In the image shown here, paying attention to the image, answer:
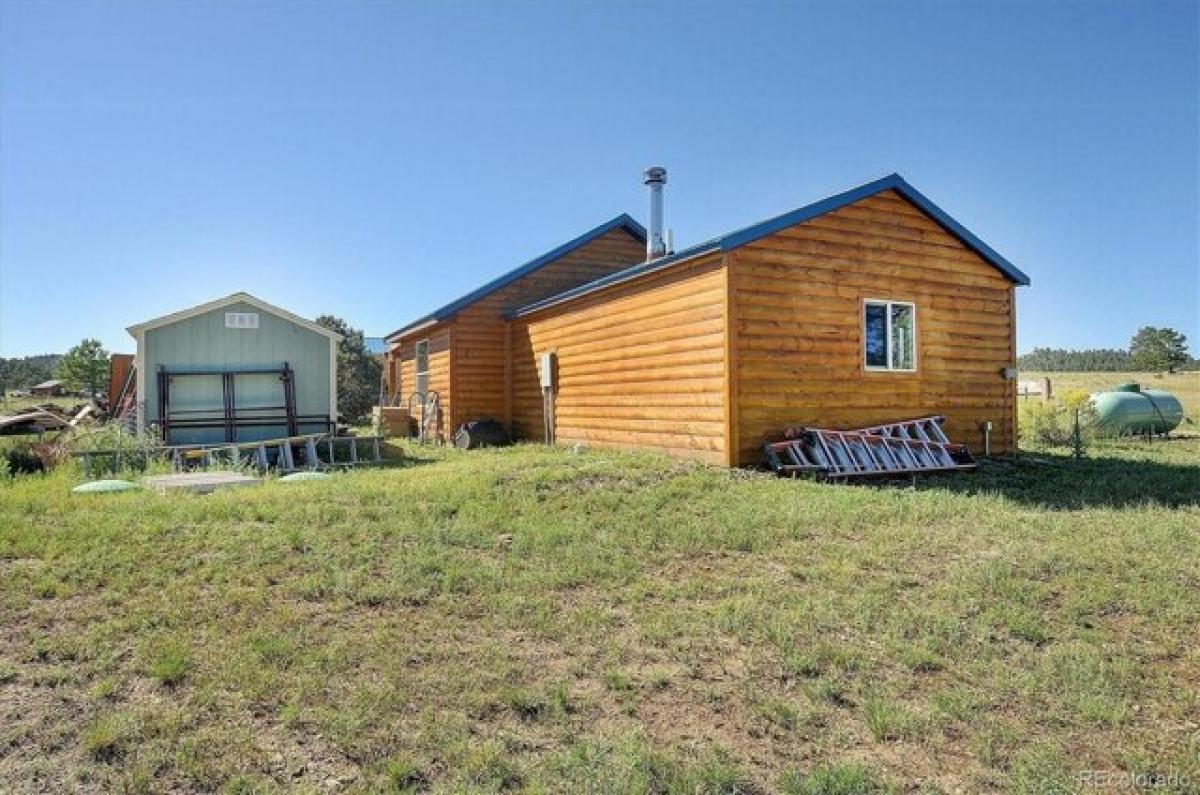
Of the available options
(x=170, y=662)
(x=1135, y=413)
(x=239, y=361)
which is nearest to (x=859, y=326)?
(x=170, y=662)

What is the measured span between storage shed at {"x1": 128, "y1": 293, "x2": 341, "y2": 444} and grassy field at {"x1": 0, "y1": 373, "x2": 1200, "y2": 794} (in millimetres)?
6473

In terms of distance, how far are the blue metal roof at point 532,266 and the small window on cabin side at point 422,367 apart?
0.59 m

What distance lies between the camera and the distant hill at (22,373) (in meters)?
61.8

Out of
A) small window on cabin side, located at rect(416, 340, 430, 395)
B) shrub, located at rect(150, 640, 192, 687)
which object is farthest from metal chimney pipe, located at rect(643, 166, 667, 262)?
shrub, located at rect(150, 640, 192, 687)

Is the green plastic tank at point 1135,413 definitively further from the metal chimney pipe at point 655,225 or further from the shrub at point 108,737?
the shrub at point 108,737

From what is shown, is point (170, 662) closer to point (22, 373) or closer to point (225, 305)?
point (225, 305)

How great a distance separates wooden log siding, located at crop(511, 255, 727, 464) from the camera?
9734mm

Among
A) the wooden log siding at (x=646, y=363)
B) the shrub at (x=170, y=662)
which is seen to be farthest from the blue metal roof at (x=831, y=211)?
the shrub at (x=170, y=662)

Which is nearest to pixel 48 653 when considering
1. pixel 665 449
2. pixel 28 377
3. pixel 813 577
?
pixel 813 577

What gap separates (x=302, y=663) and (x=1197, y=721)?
455 centimetres

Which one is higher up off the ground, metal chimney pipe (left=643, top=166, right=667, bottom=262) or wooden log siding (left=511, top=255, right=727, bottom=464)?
metal chimney pipe (left=643, top=166, right=667, bottom=262)

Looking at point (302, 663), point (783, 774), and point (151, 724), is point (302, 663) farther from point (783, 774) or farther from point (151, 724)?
point (783, 774)

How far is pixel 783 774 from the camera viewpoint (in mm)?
2998

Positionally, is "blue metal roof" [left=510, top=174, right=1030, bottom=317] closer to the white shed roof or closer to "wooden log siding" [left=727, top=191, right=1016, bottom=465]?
"wooden log siding" [left=727, top=191, right=1016, bottom=465]
